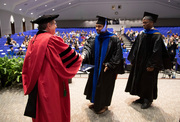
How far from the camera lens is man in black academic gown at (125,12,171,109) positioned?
268 cm

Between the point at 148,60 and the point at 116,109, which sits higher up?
the point at 148,60

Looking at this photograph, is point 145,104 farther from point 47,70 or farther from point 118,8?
point 118,8

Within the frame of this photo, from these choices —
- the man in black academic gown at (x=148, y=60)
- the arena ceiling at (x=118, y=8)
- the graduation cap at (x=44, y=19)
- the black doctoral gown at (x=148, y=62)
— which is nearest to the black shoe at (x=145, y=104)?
the man in black academic gown at (x=148, y=60)

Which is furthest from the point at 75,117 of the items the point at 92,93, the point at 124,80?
the point at 124,80

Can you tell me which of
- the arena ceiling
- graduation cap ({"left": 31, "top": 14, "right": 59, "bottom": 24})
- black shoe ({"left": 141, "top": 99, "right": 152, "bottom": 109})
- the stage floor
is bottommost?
the stage floor

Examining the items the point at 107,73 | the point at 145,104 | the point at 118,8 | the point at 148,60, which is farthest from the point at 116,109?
the point at 118,8

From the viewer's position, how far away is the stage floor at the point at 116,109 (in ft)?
8.60

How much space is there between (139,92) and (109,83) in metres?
0.78

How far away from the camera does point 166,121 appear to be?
101 inches

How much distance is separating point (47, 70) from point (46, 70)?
0.01 m

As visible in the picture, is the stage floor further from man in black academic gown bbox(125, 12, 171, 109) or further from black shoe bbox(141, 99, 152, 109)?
man in black academic gown bbox(125, 12, 171, 109)

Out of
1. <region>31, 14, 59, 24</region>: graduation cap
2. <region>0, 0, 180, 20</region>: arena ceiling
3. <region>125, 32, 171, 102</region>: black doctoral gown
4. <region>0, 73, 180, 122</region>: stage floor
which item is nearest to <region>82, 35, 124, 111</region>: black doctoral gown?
<region>0, 73, 180, 122</region>: stage floor

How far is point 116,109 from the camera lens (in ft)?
9.67

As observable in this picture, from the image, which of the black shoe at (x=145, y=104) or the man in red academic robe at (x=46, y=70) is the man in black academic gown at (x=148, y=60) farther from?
the man in red academic robe at (x=46, y=70)
